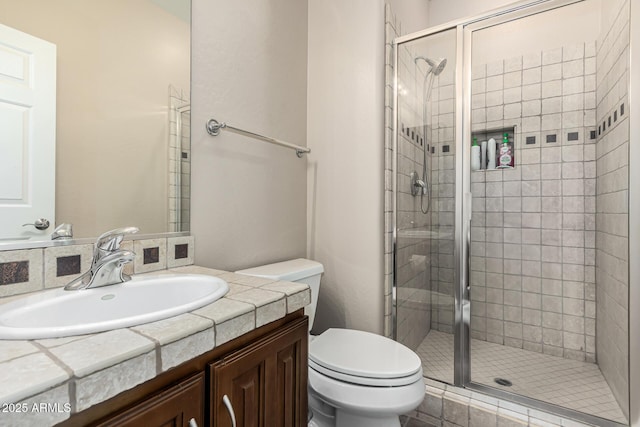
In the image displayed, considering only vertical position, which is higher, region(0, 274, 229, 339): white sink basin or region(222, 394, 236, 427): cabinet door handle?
region(0, 274, 229, 339): white sink basin

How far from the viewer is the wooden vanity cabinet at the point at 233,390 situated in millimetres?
496

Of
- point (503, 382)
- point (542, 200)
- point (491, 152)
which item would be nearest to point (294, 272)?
point (503, 382)

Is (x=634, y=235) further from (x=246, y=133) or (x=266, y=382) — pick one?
(x=246, y=133)

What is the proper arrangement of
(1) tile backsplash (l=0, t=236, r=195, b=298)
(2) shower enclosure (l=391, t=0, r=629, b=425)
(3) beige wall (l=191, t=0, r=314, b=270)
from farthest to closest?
(2) shower enclosure (l=391, t=0, r=629, b=425) → (3) beige wall (l=191, t=0, r=314, b=270) → (1) tile backsplash (l=0, t=236, r=195, b=298)

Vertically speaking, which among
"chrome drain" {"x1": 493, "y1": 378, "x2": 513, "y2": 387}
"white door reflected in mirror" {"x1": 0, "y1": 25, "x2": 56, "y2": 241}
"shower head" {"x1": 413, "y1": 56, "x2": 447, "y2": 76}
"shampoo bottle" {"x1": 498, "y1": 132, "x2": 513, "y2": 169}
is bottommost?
"chrome drain" {"x1": 493, "y1": 378, "x2": 513, "y2": 387}

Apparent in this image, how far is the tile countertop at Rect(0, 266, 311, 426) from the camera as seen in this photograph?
1.27 ft

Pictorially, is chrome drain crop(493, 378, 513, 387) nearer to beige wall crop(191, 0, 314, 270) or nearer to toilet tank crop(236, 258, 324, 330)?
toilet tank crop(236, 258, 324, 330)

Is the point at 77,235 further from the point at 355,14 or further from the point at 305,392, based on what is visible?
the point at 355,14

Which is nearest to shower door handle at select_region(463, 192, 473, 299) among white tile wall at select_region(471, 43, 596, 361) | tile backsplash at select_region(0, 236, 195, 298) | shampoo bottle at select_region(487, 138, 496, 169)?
white tile wall at select_region(471, 43, 596, 361)

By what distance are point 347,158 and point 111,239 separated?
119cm

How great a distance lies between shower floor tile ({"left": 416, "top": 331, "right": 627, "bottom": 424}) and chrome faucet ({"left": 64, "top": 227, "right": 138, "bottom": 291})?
5.05ft

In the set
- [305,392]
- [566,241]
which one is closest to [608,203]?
[566,241]

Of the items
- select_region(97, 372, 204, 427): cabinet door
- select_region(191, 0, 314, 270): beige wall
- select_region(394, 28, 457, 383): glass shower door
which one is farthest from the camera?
select_region(394, 28, 457, 383): glass shower door

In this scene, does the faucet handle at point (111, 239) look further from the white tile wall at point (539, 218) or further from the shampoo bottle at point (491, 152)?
the shampoo bottle at point (491, 152)
